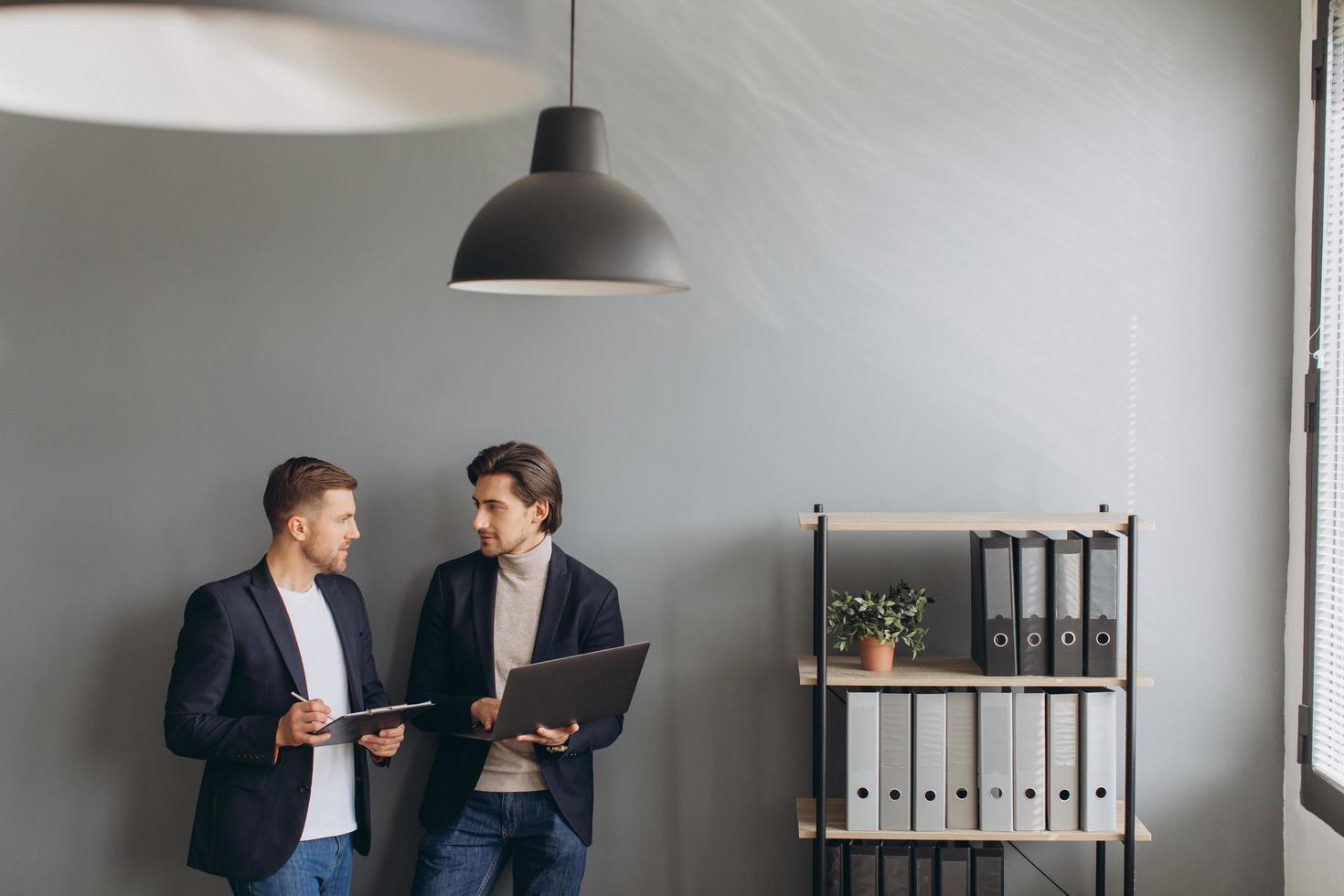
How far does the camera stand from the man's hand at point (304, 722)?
2.37m

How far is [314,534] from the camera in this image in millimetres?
2578

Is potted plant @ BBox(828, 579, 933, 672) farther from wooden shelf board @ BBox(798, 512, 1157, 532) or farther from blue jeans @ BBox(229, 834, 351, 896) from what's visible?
blue jeans @ BBox(229, 834, 351, 896)

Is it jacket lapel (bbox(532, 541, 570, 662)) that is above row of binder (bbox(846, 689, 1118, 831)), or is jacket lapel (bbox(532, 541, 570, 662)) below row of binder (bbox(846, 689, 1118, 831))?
above

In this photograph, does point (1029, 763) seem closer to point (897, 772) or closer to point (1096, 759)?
point (1096, 759)

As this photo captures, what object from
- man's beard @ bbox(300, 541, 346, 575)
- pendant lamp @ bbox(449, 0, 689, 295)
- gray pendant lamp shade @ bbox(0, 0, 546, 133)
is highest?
pendant lamp @ bbox(449, 0, 689, 295)

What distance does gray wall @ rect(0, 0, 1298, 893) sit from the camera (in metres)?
2.88

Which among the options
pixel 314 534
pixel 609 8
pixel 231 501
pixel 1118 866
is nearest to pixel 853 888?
pixel 1118 866

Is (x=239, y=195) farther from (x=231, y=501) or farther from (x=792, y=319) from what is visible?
(x=792, y=319)

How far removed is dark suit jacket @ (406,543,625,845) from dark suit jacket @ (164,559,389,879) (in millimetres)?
351

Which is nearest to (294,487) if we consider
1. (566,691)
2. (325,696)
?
(325,696)

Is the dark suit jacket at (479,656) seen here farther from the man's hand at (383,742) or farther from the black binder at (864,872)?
the black binder at (864,872)

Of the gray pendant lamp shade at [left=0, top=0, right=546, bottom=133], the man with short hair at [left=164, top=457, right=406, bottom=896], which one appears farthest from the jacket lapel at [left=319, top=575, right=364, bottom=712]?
the gray pendant lamp shade at [left=0, top=0, right=546, bottom=133]

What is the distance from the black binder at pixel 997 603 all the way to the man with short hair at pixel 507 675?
888mm

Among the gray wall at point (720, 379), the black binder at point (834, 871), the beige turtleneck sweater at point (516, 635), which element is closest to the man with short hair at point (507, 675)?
the beige turtleneck sweater at point (516, 635)
